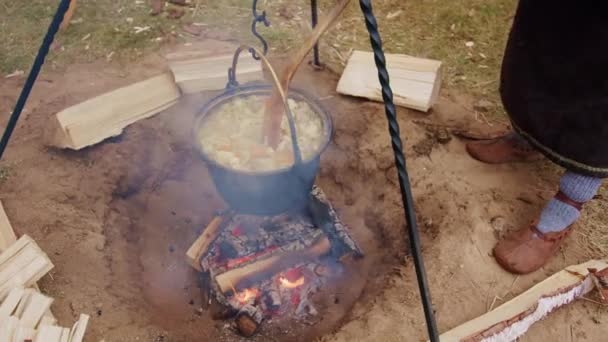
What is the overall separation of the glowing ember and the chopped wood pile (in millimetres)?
825

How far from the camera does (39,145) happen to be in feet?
10.9

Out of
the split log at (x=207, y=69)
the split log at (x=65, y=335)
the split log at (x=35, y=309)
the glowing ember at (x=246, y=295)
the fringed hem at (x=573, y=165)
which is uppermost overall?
the fringed hem at (x=573, y=165)

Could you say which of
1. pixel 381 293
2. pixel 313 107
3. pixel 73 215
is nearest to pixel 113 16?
pixel 73 215

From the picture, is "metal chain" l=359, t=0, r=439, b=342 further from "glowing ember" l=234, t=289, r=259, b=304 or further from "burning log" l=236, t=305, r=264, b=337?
"glowing ember" l=234, t=289, r=259, b=304

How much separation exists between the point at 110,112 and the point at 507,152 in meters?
2.63

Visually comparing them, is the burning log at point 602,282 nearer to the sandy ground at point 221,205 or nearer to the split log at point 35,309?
the sandy ground at point 221,205

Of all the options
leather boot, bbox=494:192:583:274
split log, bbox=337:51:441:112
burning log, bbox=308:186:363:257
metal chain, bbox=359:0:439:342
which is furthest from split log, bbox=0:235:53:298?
leather boot, bbox=494:192:583:274

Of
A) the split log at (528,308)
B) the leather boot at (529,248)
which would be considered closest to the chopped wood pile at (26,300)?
the split log at (528,308)

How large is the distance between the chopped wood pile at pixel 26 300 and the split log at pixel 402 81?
228cm

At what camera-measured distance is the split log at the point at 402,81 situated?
3604 millimetres

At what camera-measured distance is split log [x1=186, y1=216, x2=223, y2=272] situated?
2967 mm

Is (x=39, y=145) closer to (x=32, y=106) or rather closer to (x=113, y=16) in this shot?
(x=32, y=106)

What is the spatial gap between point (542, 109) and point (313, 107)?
45.9 inches

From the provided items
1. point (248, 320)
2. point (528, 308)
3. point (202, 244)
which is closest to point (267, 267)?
point (248, 320)
